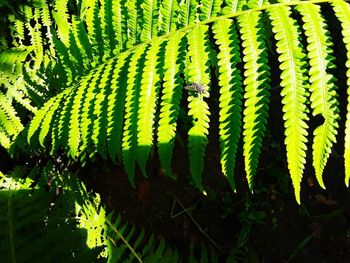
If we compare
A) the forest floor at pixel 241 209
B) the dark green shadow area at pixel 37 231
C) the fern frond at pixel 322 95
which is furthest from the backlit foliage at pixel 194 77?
the forest floor at pixel 241 209

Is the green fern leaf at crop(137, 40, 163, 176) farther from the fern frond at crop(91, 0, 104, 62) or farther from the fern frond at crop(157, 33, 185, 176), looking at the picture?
the fern frond at crop(91, 0, 104, 62)

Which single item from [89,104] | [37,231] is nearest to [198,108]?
[89,104]

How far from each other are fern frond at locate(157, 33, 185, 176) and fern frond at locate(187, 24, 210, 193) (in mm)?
46

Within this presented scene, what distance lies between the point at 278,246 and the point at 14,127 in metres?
1.96

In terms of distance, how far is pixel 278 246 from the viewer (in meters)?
2.63

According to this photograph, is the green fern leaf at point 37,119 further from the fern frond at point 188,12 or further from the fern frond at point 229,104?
the fern frond at point 229,104

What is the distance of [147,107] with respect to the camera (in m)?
1.28

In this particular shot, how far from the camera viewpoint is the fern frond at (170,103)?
1239 millimetres

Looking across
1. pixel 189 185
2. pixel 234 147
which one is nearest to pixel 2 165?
pixel 189 185

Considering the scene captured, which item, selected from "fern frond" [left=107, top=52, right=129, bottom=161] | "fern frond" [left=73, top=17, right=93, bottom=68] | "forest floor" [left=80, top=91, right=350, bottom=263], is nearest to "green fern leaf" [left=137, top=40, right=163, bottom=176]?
"fern frond" [left=107, top=52, right=129, bottom=161]

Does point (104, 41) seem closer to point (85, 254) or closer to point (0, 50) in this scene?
point (0, 50)

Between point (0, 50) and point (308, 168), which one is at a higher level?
point (0, 50)

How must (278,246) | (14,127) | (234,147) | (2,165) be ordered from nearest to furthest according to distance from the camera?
(234,147)
(14,127)
(2,165)
(278,246)

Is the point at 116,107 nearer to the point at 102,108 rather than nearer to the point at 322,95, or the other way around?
the point at 102,108
